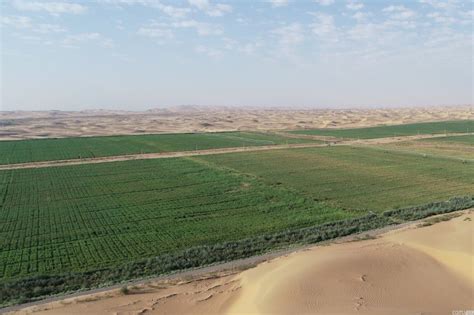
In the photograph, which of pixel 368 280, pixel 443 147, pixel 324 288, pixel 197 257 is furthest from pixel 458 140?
pixel 324 288

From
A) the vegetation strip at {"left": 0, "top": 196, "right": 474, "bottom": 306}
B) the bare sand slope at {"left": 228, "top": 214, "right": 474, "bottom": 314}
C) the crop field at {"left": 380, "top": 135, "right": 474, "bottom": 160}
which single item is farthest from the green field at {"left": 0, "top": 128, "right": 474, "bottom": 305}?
the crop field at {"left": 380, "top": 135, "right": 474, "bottom": 160}

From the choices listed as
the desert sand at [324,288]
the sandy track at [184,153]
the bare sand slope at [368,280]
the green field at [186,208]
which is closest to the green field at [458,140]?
the sandy track at [184,153]

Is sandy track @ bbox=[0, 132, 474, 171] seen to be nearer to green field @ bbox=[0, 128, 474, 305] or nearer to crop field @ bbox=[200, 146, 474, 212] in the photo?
green field @ bbox=[0, 128, 474, 305]

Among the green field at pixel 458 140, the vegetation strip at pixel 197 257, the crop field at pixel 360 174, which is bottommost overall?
the vegetation strip at pixel 197 257

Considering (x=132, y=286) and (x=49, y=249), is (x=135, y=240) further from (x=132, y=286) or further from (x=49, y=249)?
(x=132, y=286)

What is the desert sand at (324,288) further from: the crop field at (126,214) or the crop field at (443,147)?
the crop field at (443,147)

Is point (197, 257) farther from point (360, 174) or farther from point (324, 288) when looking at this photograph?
point (360, 174)

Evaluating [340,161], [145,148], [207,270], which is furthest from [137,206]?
[145,148]
